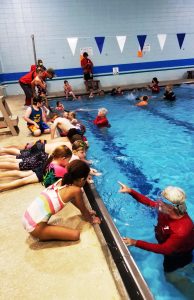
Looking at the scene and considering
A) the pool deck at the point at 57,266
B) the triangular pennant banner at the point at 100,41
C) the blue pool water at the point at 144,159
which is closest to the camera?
the pool deck at the point at 57,266

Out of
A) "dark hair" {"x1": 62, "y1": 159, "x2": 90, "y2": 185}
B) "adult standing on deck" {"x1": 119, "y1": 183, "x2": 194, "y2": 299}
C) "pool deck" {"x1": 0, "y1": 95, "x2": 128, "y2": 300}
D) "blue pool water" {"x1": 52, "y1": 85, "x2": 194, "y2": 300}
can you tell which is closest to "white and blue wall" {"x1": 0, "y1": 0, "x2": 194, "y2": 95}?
"blue pool water" {"x1": 52, "y1": 85, "x2": 194, "y2": 300}

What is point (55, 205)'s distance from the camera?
2.73 meters

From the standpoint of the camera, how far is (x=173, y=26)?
14891 mm

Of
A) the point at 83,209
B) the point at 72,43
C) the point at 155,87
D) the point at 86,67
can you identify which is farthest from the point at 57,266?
the point at 72,43

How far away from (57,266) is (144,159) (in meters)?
4.07

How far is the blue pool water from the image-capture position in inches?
150

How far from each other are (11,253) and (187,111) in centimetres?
875

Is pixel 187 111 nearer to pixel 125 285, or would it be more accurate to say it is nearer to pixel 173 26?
pixel 173 26

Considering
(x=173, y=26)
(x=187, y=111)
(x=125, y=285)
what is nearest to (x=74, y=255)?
(x=125, y=285)

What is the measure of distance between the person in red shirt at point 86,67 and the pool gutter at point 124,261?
11.4 metres

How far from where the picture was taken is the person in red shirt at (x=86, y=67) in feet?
45.0

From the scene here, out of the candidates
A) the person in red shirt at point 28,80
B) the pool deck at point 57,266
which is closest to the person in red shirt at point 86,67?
the person in red shirt at point 28,80

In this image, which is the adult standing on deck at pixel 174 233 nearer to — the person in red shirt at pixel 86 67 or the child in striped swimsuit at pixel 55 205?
the child in striped swimsuit at pixel 55 205

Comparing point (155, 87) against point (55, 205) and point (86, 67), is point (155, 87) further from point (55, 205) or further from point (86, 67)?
point (55, 205)
